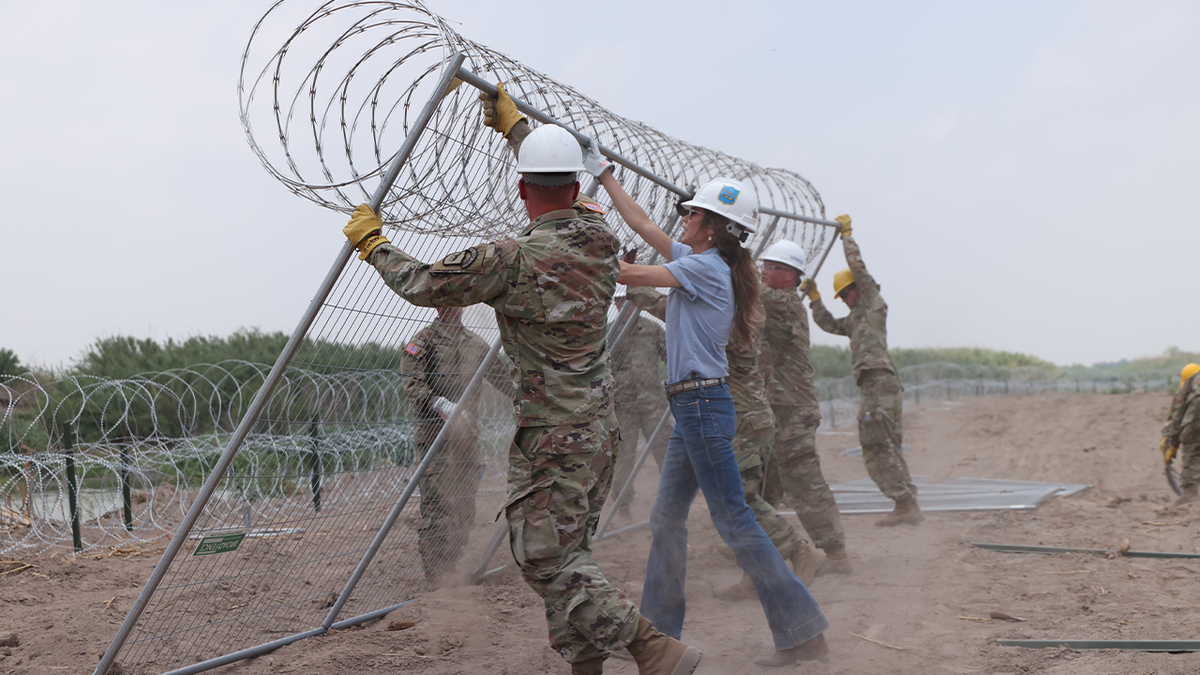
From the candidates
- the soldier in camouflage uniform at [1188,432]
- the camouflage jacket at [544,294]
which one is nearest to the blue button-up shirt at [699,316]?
the camouflage jacket at [544,294]

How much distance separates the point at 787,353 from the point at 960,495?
3492 mm

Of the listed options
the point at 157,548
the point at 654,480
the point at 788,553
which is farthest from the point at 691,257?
the point at 157,548

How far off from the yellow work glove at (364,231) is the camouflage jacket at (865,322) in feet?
17.8

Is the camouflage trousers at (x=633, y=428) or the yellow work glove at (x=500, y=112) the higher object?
the yellow work glove at (x=500, y=112)

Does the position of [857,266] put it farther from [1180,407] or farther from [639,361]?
[1180,407]

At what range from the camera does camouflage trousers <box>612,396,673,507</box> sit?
652cm

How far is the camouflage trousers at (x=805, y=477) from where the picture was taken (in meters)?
5.53

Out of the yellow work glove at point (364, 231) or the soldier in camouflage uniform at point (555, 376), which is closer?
the soldier in camouflage uniform at point (555, 376)

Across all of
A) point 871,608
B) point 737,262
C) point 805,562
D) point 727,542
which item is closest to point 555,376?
point 727,542

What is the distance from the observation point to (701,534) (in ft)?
22.6

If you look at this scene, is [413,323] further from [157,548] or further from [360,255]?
[157,548]

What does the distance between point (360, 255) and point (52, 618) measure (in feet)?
10.9

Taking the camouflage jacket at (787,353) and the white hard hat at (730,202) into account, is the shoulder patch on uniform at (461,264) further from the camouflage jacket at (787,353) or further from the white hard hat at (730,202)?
the camouflage jacket at (787,353)

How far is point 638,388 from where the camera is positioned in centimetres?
652
